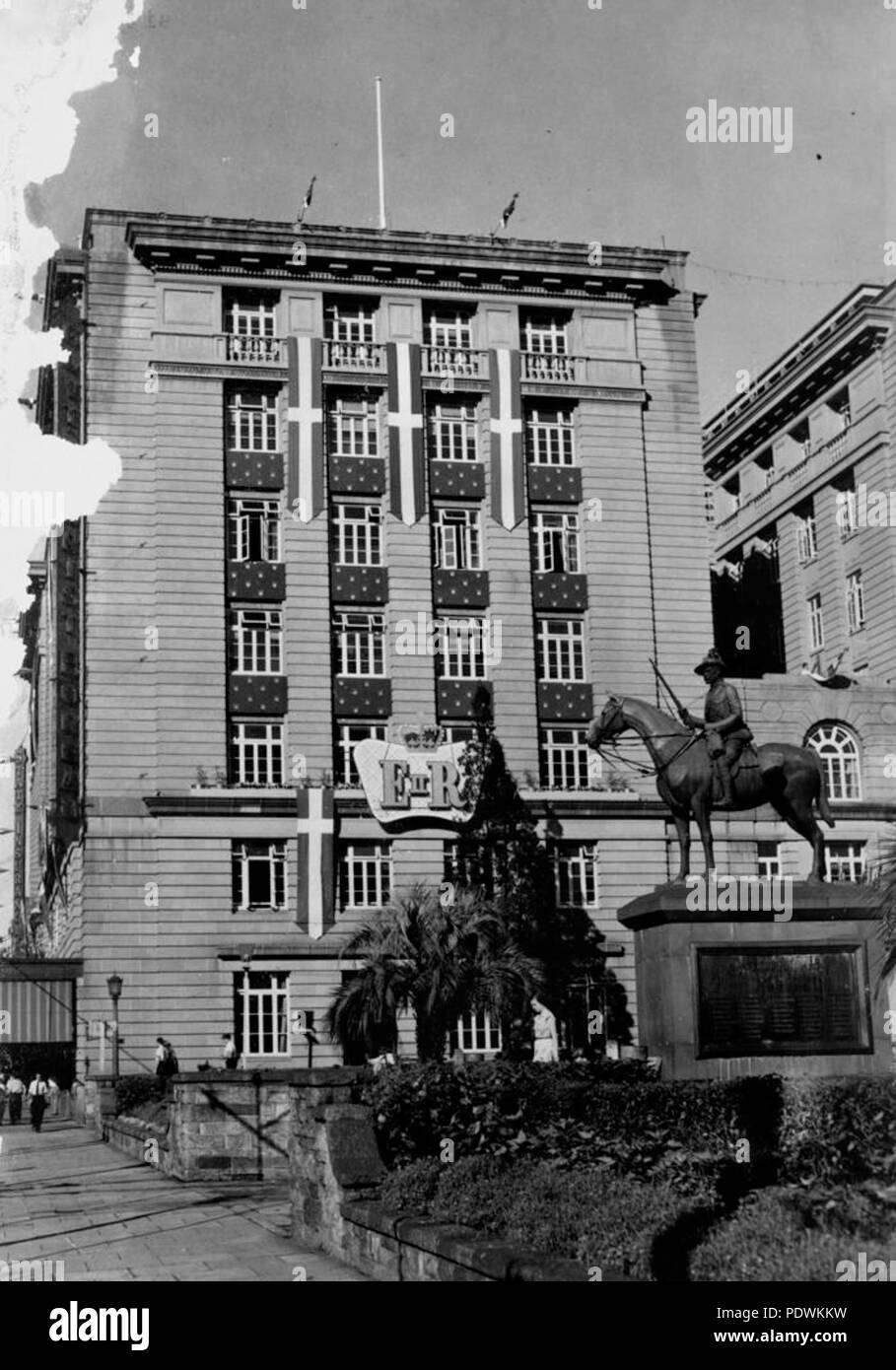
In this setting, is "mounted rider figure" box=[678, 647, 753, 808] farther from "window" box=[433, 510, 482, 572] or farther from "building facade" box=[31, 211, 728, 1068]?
"window" box=[433, 510, 482, 572]

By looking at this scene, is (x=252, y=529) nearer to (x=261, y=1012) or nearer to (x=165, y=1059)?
(x=261, y=1012)

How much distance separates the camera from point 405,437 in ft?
212

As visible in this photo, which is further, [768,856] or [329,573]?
[768,856]

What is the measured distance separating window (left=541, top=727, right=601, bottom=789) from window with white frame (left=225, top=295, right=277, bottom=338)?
1834 centimetres

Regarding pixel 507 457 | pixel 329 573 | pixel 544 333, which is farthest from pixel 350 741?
pixel 544 333

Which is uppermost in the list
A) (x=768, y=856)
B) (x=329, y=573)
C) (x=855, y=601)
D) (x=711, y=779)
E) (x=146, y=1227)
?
(x=855, y=601)

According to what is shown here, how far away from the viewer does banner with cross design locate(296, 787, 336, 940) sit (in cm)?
6025

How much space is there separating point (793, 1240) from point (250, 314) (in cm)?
5607

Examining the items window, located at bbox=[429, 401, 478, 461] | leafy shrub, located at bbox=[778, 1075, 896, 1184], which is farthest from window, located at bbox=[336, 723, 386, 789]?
leafy shrub, located at bbox=[778, 1075, 896, 1184]

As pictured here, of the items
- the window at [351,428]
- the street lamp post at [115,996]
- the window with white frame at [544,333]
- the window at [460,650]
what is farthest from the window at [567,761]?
the street lamp post at [115,996]

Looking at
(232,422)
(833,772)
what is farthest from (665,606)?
(232,422)

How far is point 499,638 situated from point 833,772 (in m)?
14.0
